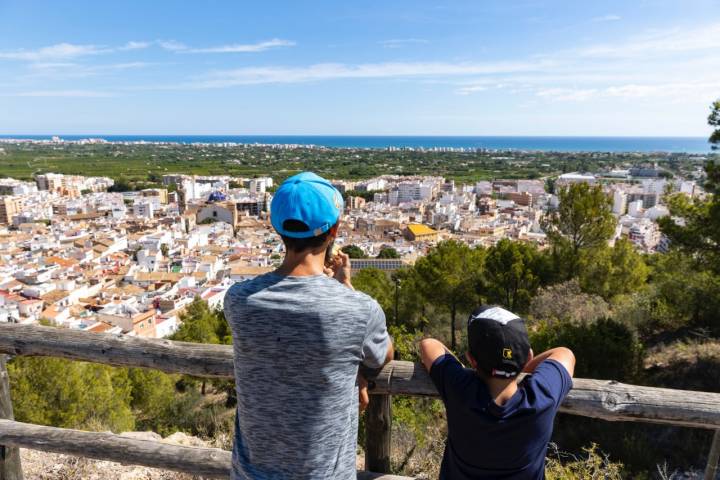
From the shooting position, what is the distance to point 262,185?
80312 millimetres

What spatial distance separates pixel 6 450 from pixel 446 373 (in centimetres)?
216

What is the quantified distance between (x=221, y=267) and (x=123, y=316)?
14.3m

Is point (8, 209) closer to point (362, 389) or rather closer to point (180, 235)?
point (180, 235)

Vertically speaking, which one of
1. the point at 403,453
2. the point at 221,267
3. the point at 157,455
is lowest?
the point at 221,267

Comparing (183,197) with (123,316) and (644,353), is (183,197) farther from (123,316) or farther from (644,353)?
(644,353)

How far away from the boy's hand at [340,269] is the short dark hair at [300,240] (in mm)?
163

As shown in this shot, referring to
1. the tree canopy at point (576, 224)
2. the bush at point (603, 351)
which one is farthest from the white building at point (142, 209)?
the bush at point (603, 351)

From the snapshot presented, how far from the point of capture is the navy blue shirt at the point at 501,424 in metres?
1.38

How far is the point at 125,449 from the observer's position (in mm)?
2090

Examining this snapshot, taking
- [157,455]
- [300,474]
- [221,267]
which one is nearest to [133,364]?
[157,455]

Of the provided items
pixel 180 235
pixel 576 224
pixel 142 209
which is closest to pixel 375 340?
pixel 576 224

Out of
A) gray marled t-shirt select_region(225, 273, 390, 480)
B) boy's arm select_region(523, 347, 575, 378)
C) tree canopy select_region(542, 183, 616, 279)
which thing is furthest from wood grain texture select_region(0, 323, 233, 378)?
tree canopy select_region(542, 183, 616, 279)

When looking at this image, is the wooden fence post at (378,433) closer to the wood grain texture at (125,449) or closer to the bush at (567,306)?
A: the wood grain texture at (125,449)

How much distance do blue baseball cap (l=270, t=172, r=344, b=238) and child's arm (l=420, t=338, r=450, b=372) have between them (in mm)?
568
